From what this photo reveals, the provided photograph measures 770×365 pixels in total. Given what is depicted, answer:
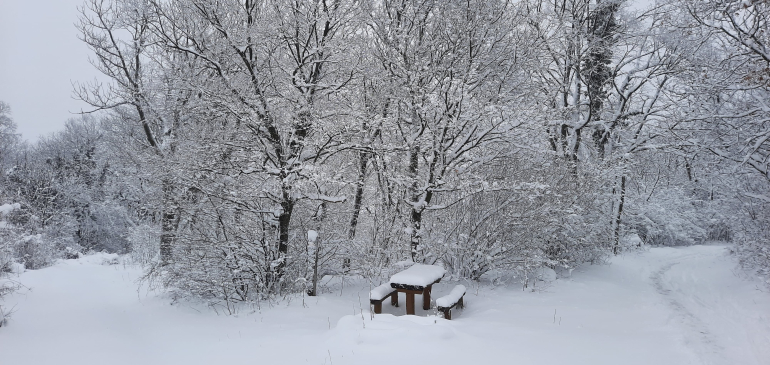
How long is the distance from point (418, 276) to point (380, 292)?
0.70 meters

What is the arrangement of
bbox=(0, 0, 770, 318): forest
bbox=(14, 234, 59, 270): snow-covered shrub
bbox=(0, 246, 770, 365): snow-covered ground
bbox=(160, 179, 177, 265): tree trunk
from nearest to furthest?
bbox=(0, 246, 770, 365): snow-covered ground
bbox=(0, 0, 770, 318): forest
bbox=(160, 179, 177, 265): tree trunk
bbox=(14, 234, 59, 270): snow-covered shrub

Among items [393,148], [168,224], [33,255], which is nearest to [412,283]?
[393,148]

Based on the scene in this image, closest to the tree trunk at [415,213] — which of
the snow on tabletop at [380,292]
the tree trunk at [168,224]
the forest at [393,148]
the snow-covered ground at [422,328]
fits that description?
the forest at [393,148]

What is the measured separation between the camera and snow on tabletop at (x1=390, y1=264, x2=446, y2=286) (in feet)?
21.9

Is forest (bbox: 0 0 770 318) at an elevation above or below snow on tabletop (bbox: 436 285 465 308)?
above

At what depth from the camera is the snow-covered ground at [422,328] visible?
4.75 metres

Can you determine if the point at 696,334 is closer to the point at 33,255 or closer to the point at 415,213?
the point at 415,213

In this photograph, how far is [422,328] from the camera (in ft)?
16.5

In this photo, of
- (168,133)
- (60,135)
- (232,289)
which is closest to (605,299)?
(232,289)

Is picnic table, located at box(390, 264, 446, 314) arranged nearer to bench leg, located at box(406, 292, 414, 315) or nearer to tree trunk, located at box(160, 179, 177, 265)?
bench leg, located at box(406, 292, 414, 315)

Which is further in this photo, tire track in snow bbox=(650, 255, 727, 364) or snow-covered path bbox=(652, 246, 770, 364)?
snow-covered path bbox=(652, 246, 770, 364)

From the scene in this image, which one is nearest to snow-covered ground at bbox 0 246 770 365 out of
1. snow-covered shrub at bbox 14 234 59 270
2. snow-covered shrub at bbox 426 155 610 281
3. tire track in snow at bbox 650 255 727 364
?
tire track in snow at bbox 650 255 727 364

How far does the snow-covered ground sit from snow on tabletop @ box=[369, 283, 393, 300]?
0.71 meters

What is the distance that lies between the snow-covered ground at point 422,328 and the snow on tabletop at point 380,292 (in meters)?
0.71
